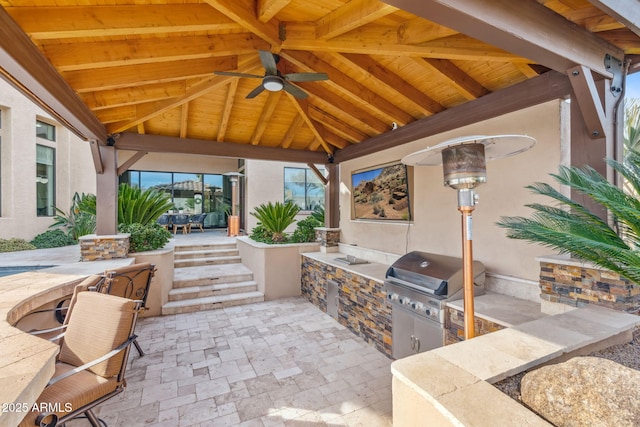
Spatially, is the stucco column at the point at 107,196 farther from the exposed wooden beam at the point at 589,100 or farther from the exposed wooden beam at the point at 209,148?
the exposed wooden beam at the point at 589,100

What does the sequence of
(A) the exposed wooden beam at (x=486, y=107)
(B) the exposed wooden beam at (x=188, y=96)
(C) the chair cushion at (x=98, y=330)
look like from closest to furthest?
(C) the chair cushion at (x=98, y=330) → (A) the exposed wooden beam at (x=486, y=107) → (B) the exposed wooden beam at (x=188, y=96)

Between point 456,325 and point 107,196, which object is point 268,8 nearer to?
point 456,325

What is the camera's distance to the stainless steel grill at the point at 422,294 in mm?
2988

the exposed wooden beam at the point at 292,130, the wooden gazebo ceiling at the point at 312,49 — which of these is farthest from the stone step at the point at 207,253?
the exposed wooden beam at the point at 292,130

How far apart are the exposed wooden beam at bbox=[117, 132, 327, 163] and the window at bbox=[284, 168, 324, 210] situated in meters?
4.06

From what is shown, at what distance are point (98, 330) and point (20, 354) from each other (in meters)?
0.62

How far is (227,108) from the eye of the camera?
4.84m

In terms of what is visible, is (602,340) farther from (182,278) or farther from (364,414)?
(182,278)

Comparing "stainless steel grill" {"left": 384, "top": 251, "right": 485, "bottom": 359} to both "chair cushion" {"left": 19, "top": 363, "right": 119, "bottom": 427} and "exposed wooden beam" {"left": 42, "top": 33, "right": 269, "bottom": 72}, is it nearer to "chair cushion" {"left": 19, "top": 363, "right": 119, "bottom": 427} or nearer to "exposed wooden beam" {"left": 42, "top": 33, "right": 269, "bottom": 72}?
"chair cushion" {"left": 19, "top": 363, "right": 119, "bottom": 427}

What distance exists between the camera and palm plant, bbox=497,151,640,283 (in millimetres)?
1598

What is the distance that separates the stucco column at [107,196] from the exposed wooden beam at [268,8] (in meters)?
3.79

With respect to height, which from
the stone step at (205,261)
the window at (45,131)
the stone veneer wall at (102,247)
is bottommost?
the stone step at (205,261)

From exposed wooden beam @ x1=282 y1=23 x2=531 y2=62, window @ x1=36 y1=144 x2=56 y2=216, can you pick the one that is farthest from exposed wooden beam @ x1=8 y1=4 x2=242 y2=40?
window @ x1=36 y1=144 x2=56 y2=216

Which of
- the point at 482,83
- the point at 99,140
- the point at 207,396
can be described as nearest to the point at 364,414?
the point at 207,396
